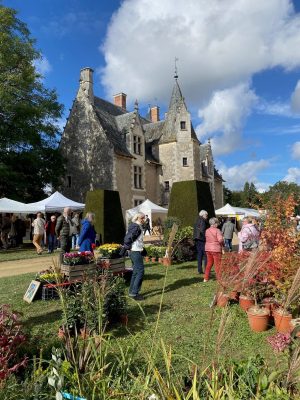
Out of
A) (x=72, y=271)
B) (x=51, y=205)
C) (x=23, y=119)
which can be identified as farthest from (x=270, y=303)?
(x=23, y=119)

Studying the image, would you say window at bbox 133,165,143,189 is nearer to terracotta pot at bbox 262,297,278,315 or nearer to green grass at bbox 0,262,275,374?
green grass at bbox 0,262,275,374

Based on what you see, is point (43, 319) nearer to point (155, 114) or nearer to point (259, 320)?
point (259, 320)

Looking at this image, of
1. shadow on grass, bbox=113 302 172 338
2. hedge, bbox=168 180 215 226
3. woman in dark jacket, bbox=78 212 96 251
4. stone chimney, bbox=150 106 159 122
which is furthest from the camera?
stone chimney, bbox=150 106 159 122

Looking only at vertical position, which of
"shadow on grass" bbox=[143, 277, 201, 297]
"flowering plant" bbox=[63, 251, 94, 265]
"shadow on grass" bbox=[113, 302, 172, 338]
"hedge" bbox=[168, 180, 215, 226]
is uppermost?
"hedge" bbox=[168, 180, 215, 226]

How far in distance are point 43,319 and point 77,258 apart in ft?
4.61

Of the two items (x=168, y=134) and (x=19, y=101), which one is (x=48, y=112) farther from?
(x=168, y=134)

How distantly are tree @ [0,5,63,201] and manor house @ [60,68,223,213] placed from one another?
317 centimetres

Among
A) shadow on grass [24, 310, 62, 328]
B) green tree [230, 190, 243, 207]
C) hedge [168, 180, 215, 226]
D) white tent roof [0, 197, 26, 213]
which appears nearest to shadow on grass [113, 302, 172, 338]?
shadow on grass [24, 310, 62, 328]

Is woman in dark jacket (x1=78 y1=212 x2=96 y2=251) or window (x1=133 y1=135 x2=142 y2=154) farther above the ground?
window (x1=133 y1=135 x2=142 y2=154)

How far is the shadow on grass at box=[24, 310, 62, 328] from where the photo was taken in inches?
223

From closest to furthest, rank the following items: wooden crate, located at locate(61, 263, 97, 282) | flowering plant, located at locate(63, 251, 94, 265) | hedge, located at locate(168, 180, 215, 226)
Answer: wooden crate, located at locate(61, 263, 97, 282), flowering plant, located at locate(63, 251, 94, 265), hedge, located at locate(168, 180, 215, 226)

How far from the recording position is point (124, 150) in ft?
93.8

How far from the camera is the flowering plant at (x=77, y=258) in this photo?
6.86 metres

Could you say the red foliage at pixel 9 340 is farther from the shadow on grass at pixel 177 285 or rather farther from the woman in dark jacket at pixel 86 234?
the woman in dark jacket at pixel 86 234
